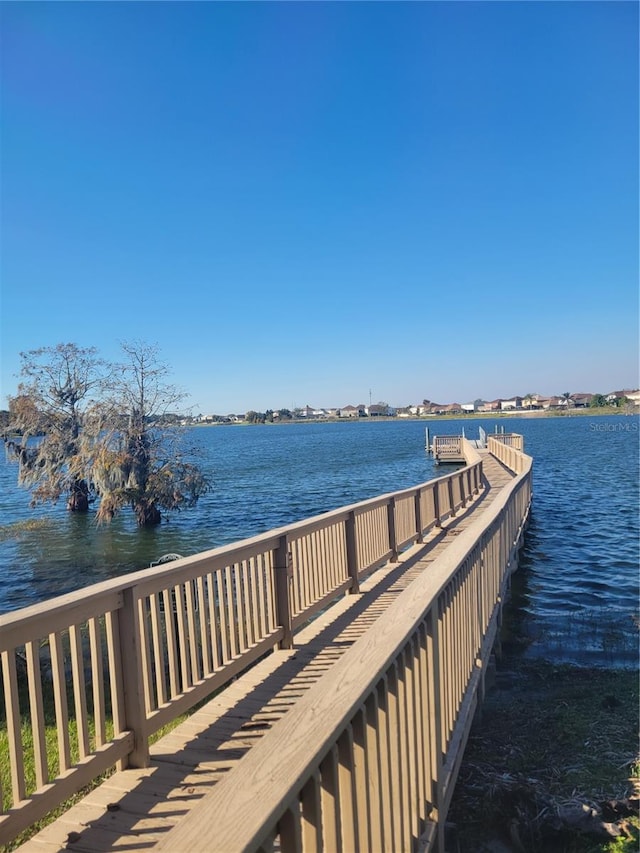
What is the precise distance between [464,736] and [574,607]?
7.47 metres

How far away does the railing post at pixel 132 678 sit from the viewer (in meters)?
3.40

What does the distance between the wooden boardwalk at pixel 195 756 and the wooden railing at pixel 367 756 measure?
0.11m

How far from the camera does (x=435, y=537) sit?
1162 centimetres

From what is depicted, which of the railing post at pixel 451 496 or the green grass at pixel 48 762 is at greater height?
the railing post at pixel 451 496

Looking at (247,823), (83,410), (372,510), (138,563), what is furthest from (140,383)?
(247,823)

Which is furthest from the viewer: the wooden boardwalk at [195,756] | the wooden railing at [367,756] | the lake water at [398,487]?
the lake water at [398,487]

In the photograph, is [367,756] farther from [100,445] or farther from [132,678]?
[100,445]

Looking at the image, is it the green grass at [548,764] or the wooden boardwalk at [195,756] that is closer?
the wooden boardwalk at [195,756]

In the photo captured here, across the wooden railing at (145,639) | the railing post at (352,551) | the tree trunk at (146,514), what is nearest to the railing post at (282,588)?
the wooden railing at (145,639)

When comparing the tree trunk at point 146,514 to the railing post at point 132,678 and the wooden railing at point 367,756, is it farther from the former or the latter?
the wooden railing at point 367,756

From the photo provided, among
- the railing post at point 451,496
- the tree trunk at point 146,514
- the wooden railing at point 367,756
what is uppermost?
the wooden railing at point 367,756

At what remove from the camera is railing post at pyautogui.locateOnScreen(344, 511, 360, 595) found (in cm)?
738

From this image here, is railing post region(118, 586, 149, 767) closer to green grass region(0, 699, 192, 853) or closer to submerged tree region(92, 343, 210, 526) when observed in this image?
green grass region(0, 699, 192, 853)

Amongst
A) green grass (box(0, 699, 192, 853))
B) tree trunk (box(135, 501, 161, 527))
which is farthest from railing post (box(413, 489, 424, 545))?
tree trunk (box(135, 501, 161, 527))
